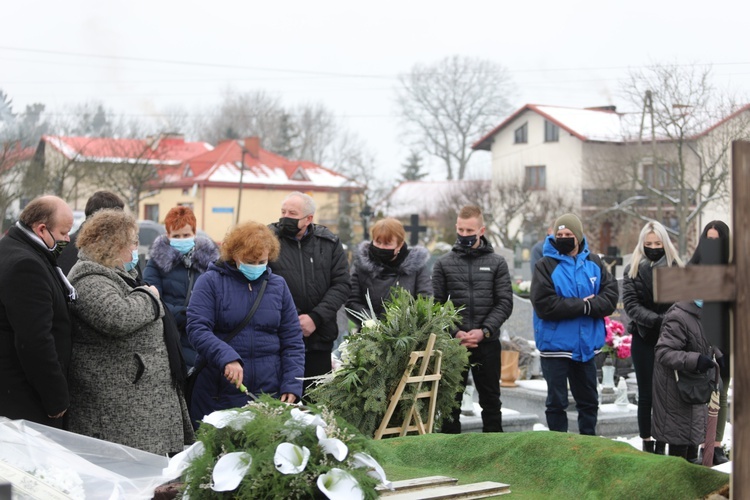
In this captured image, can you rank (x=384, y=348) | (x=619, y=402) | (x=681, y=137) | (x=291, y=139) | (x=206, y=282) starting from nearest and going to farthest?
(x=206, y=282)
(x=384, y=348)
(x=619, y=402)
(x=681, y=137)
(x=291, y=139)

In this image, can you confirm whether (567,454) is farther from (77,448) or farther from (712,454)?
(712,454)

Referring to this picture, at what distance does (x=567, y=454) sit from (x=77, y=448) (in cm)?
205

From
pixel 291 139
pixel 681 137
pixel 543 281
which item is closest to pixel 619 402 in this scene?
pixel 543 281

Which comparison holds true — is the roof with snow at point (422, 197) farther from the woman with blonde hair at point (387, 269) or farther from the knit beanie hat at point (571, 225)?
the woman with blonde hair at point (387, 269)

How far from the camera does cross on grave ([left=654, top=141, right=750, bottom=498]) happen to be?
3117mm

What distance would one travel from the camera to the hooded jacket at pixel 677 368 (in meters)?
6.95

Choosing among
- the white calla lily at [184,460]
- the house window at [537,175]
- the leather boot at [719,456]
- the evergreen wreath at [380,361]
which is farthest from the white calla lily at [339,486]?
the house window at [537,175]

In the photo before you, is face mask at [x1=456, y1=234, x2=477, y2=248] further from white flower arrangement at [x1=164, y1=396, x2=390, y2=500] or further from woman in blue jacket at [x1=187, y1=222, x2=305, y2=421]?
white flower arrangement at [x1=164, y1=396, x2=390, y2=500]

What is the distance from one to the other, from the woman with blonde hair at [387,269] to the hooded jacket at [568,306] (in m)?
0.93

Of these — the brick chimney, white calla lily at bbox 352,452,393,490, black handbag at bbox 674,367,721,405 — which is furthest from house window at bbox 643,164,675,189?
white calla lily at bbox 352,452,393,490

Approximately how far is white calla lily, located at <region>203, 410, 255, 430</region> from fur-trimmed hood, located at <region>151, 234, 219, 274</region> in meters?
3.65

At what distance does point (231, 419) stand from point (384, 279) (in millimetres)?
4446

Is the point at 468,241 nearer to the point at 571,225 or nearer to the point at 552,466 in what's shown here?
the point at 571,225

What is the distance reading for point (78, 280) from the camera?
535 centimetres
